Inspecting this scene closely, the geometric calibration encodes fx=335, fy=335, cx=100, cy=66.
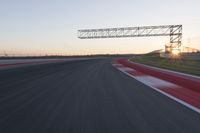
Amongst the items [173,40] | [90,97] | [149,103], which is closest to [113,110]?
[149,103]

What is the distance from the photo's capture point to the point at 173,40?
72750mm

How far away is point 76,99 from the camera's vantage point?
1070 centimetres

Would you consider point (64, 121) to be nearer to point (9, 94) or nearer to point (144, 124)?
point (144, 124)

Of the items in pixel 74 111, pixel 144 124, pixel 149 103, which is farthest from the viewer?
pixel 149 103

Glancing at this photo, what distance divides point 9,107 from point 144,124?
13.1 ft

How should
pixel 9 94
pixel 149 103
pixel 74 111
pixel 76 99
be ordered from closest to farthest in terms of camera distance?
pixel 74 111, pixel 149 103, pixel 76 99, pixel 9 94

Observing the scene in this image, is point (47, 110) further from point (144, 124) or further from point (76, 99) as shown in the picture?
point (144, 124)

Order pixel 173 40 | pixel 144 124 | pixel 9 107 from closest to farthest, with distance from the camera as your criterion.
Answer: pixel 144 124 < pixel 9 107 < pixel 173 40

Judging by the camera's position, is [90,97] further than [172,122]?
Yes

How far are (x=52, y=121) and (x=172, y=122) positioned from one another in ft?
8.59

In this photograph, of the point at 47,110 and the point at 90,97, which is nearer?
the point at 47,110

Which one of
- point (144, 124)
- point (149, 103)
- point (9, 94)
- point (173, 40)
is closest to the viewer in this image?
point (144, 124)

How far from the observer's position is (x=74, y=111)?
852 centimetres

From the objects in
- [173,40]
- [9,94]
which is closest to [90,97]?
[9,94]
